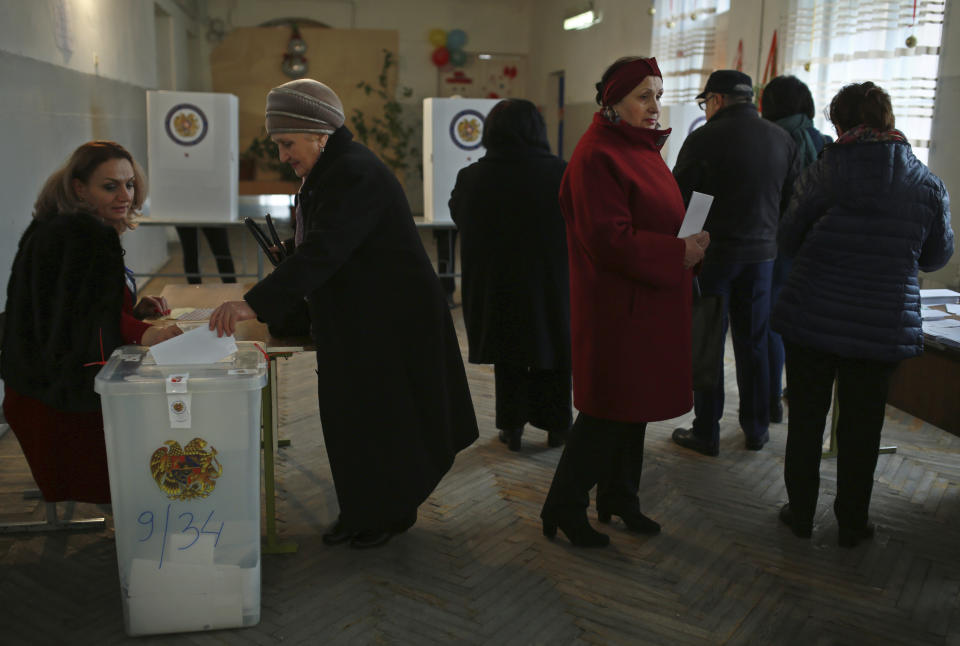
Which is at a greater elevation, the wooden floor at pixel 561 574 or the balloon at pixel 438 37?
the balloon at pixel 438 37

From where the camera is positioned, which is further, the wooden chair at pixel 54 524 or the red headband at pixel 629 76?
the wooden chair at pixel 54 524

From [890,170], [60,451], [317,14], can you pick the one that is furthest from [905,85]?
[317,14]

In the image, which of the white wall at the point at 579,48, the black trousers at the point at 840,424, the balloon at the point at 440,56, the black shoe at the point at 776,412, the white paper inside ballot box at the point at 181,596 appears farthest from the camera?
the balloon at the point at 440,56

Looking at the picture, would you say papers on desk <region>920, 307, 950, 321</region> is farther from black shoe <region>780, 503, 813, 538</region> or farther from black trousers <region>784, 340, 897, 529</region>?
black shoe <region>780, 503, 813, 538</region>

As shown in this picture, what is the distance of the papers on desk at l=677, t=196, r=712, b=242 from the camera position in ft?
7.19

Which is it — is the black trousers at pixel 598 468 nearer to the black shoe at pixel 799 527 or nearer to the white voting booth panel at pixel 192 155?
the black shoe at pixel 799 527

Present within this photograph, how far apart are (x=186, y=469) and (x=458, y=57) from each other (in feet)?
33.4

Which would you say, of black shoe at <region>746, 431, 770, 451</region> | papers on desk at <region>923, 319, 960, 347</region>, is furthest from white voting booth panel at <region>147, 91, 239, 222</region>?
papers on desk at <region>923, 319, 960, 347</region>

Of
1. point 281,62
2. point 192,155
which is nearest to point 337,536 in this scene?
point 192,155

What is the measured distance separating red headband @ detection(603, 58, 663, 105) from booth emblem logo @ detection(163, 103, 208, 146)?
4.12 metres

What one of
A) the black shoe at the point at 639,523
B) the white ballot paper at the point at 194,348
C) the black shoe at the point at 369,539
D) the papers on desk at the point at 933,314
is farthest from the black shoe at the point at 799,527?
the white ballot paper at the point at 194,348

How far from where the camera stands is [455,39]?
11258 mm

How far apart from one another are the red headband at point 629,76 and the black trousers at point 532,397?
141 centimetres

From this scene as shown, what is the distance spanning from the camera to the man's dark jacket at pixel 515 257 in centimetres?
312
